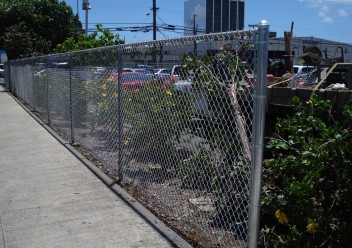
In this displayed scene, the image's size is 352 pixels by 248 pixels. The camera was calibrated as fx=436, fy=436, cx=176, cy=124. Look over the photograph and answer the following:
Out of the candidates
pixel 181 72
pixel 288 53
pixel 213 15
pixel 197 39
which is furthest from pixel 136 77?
pixel 213 15

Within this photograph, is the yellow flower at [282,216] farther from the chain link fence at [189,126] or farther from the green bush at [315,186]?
the chain link fence at [189,126]

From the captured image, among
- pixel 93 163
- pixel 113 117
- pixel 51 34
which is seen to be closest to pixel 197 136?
pixel 113 117

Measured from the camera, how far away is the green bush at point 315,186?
Result: 3113 mm

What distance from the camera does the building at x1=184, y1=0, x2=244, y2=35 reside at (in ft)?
128

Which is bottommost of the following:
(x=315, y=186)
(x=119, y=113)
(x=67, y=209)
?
(x=67, y=209)

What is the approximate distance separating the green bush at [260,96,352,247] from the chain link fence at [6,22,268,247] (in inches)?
11.9

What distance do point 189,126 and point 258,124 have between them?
1345 millimetres

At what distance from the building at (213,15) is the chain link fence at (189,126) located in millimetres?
30739

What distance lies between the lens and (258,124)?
2.95 meters

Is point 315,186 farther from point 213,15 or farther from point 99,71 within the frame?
point 213,15

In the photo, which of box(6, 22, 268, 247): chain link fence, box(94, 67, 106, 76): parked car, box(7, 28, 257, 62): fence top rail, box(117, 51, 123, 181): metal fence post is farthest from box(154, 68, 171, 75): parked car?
box(94, 67, 106, 76): parked car

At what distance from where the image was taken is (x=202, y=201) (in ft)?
13.4

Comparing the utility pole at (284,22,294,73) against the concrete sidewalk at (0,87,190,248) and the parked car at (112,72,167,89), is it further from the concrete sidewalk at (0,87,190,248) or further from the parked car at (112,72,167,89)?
the concrete sidewalk at (0,87,190,248)

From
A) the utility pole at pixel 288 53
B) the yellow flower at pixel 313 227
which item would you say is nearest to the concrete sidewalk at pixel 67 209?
the yellow flower at pixel 313 227
